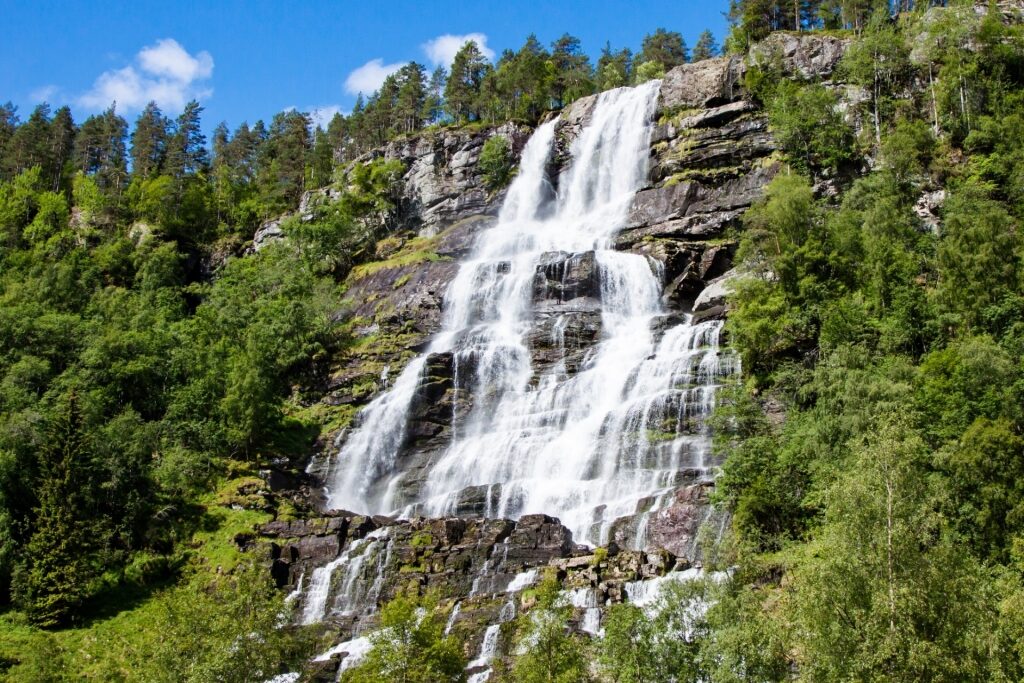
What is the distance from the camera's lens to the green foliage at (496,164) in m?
77.8

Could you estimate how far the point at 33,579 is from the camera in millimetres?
35938

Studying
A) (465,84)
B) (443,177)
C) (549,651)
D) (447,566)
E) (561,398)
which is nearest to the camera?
(549,651)

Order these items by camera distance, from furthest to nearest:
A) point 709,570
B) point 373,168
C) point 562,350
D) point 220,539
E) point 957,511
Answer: point 373,168 < point 562,350 < point 220,539 < point 957,511 < point 709,570

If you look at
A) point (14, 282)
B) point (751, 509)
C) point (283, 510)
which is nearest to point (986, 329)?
point (751, 509)

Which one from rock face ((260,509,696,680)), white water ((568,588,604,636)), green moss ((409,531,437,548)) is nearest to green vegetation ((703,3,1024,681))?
white water ((568,588,604,636))

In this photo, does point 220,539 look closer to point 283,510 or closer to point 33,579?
point 283,510

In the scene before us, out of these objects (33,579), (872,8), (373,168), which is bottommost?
(33,579)

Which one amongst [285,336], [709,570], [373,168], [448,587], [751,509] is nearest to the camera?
[709,570]

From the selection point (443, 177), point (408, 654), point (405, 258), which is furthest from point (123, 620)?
point (443, 177)

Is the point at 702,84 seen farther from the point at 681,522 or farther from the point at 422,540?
the point at 422,540

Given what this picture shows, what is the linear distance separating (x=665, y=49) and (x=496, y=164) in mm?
33094

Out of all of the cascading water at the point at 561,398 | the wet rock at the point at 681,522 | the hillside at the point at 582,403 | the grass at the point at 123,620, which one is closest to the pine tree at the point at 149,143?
the hillside at the point at 582,403

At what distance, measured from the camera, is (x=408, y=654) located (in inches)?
863

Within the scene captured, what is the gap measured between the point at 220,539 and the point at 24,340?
23432 millimetres
